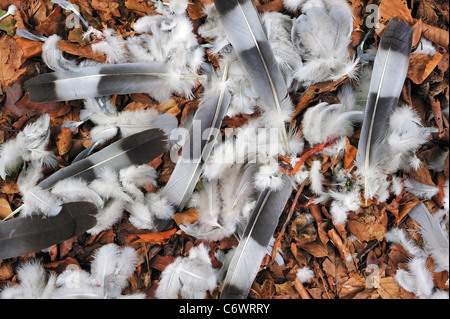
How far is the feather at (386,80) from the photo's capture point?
4.32ft

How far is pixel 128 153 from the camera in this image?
4.45 feet

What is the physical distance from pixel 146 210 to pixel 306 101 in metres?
0.84

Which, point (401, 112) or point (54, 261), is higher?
point (401, 112)

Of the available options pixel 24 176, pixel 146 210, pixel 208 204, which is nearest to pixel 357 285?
pixel 208 204

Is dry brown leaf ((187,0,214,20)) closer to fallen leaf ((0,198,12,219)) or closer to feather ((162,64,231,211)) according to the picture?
feather ((162,64,231,211))

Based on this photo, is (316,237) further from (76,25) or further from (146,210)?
(76,25)

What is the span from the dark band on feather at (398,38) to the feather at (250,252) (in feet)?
2.75

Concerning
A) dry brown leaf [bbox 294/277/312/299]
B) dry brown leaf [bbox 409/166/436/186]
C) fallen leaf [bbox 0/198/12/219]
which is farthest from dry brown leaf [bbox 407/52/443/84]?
fallen leaf [bbox 0/198/12/219]

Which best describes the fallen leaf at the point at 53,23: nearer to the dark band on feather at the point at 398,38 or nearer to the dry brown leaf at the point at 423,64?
the dark band on feather at the point at 398,38

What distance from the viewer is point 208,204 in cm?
138

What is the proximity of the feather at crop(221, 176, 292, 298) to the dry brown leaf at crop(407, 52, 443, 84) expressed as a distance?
85 cm

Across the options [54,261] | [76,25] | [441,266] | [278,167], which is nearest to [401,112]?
[278,167]

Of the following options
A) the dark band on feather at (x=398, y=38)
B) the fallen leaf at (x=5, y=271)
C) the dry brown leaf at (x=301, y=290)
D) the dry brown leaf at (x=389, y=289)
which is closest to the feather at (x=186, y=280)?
the dry brown leaf at (x=301, y=290)
